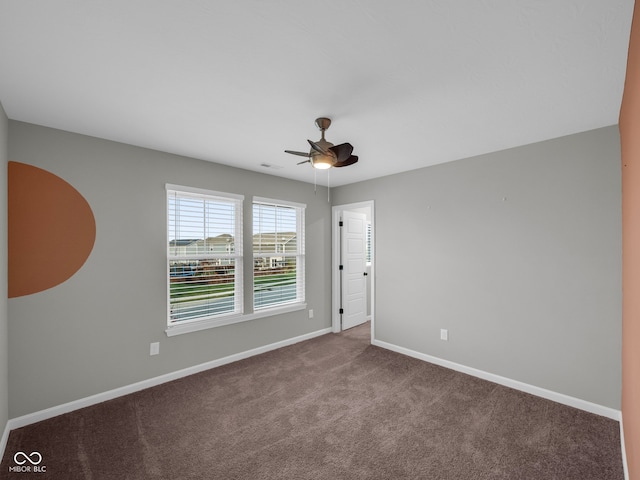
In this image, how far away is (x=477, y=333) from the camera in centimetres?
339

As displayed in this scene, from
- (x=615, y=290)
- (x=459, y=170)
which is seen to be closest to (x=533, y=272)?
(x=615, y=290)

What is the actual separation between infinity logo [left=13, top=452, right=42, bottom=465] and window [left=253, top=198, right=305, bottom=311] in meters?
2.35

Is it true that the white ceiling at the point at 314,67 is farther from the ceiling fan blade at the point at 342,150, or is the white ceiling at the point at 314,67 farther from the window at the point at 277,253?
the window at the point at 277,253

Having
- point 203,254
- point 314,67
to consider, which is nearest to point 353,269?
point 203,254

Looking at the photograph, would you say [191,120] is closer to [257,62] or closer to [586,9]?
[257,62]

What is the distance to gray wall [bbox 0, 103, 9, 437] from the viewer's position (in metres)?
2.20

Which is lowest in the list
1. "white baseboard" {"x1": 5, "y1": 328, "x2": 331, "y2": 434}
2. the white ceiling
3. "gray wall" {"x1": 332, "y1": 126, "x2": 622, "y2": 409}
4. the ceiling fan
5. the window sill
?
"white baseboard" {"x1": 5, "y1": 328, "x2": 331, "y2": 434}

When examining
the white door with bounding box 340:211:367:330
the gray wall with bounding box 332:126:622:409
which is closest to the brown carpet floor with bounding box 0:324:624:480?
the gray wall with bounding box 332:126:622:409

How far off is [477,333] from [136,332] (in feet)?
12.2

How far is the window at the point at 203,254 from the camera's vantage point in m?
3.37

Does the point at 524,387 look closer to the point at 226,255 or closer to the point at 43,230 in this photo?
the point at 226,255

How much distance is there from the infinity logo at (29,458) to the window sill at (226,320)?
4.25 ft

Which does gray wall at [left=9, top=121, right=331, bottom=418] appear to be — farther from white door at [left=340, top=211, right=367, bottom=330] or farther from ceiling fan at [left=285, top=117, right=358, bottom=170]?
white door at [left=340, top=211, right=367, bottom=330]

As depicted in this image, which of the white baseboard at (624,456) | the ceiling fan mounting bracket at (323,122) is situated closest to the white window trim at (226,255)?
the ceiling fan mounting bracket at (323,122)
